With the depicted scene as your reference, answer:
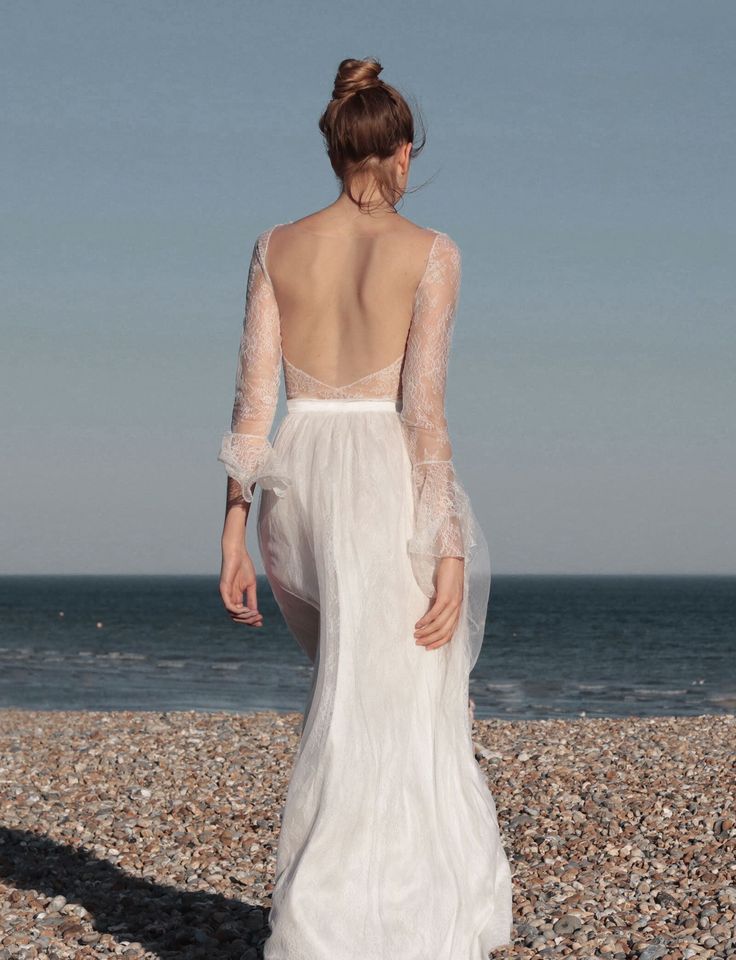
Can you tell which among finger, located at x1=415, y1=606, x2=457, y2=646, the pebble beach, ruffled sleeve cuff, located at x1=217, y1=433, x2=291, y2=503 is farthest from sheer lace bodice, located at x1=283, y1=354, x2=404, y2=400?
the pebble beach

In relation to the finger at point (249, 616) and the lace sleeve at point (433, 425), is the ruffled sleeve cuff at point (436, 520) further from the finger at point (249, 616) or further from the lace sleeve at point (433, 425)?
the finger at point (249, 616)

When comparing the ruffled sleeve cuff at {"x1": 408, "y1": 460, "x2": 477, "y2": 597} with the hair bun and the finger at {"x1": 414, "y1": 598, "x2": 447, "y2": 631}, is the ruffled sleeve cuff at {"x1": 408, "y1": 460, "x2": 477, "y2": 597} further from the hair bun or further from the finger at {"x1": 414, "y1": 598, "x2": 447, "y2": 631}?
the hair bun

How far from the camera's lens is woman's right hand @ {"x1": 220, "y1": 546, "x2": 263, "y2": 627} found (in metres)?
3.53

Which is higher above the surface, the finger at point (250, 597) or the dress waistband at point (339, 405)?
the dress waistband at point (339, 405)

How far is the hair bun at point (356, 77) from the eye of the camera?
3295 millimetres

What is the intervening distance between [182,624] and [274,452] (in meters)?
65.6

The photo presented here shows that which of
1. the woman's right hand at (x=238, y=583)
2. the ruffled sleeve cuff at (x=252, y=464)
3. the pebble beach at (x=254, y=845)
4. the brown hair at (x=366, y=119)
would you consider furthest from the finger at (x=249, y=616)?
the pebble beach at (x=254, y=845)

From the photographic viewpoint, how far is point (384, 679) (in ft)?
11.0

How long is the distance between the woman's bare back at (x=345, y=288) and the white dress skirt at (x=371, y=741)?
136mm

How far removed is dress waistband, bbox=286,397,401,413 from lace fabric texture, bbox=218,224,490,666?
15 millimetres

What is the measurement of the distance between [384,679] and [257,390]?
0.90 meters

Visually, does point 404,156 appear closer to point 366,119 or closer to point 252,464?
point 366,119

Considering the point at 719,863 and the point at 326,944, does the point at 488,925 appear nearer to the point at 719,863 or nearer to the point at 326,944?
the point at 326,944

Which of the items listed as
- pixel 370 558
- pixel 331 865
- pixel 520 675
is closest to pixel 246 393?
pixel 370 558
